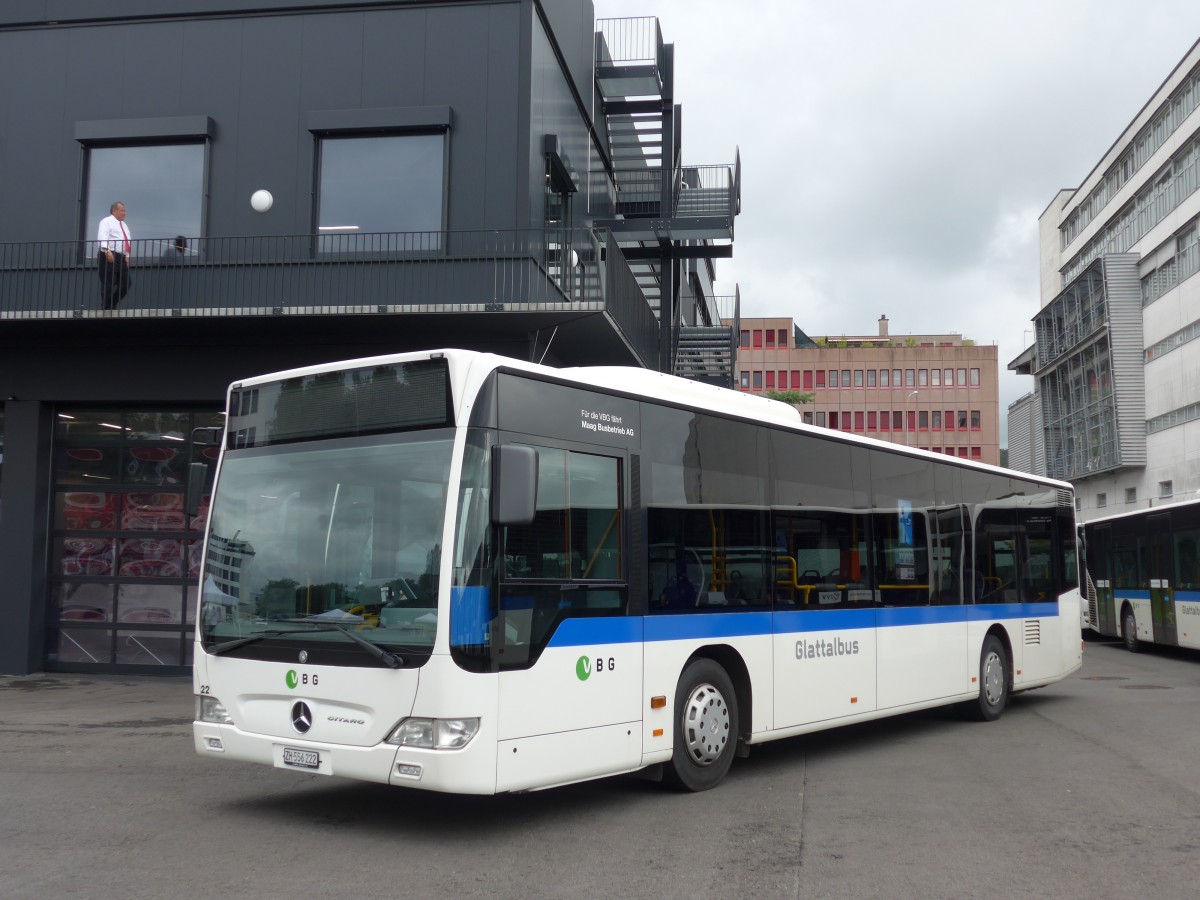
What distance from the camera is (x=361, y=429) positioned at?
24.8ft

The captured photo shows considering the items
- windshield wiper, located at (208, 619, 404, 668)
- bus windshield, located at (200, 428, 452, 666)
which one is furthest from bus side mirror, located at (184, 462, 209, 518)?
windshield wiper, located at (208, 619, 404, 668)

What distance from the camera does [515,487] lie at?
682cm

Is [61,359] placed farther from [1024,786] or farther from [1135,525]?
→ [1135,525]

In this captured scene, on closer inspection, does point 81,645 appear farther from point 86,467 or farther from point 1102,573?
point 1102,573

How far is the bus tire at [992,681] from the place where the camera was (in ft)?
43.9

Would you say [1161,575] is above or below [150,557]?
below

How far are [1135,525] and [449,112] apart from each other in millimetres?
16332

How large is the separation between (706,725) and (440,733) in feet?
8.55

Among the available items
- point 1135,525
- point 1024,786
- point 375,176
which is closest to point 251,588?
point 1024,786

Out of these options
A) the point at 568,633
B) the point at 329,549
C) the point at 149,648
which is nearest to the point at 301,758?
the point at 329,549

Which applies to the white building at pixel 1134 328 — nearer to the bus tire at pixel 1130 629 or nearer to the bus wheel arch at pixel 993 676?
the bus tire at pixel 1130 629

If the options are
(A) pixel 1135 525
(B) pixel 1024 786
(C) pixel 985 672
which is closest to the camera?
(B) pixel 1024 786

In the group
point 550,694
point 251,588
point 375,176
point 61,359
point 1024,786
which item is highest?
point 375,176

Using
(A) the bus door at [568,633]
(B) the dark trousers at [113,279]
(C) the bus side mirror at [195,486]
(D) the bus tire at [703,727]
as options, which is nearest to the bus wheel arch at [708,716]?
(D) the bus tire at [703,727]
